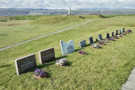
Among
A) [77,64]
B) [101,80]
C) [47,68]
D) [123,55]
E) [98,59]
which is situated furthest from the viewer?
[123,55]

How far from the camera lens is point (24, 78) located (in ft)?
35.5

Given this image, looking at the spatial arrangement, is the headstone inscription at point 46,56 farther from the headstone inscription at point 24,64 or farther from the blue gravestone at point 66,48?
the blue gravestone at point 66,48

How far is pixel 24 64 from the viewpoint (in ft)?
38.8

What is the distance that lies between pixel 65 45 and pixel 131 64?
7.63 m

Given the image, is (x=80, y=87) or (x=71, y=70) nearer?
(x=80, y=87)

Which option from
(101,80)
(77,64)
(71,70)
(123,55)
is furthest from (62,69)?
(123,55)

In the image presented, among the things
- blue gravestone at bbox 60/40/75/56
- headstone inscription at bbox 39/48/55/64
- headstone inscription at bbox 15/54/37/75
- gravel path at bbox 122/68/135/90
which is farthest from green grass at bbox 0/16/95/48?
gravel path at bbox 122/68/135/90

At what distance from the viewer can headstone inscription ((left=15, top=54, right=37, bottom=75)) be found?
448 inches

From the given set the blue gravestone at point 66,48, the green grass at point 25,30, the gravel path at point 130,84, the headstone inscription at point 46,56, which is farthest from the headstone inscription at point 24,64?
the green grass at point 25,30

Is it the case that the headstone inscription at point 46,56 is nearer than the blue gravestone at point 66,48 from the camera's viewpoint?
Yes

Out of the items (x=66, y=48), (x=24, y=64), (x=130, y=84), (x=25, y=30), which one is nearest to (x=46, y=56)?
(x=24, y=64)

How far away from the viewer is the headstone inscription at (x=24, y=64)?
11385mm

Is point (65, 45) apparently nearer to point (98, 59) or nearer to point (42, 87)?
point (98, 59)

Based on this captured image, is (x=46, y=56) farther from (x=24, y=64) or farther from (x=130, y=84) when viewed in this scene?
(x=130, y=84)
